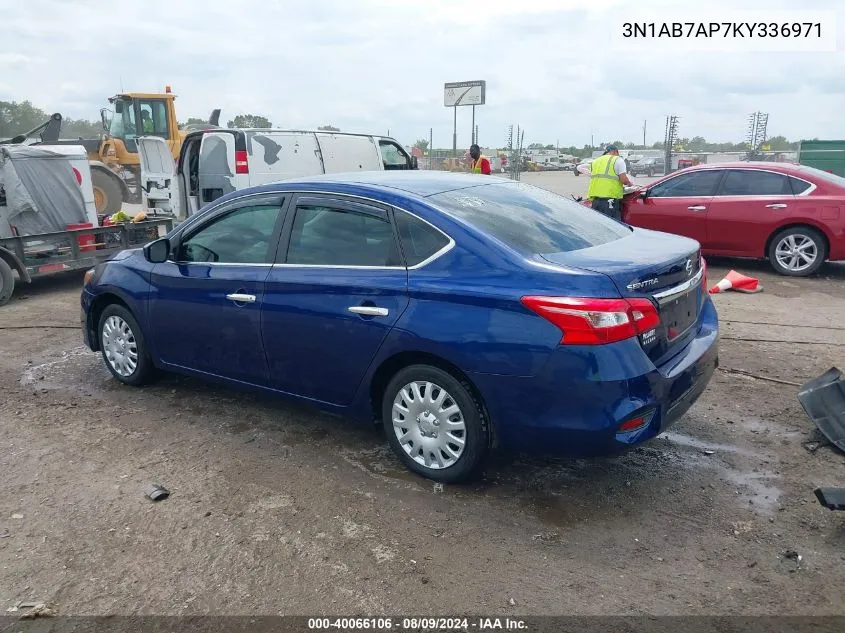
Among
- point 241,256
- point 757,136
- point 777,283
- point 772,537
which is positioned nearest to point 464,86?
point 757,136

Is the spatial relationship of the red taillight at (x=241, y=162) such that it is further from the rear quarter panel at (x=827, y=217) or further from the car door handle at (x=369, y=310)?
the car door handle at (x=369, y=310)

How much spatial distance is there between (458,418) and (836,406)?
7.96 feet

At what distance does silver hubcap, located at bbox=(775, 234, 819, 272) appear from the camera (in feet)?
29.2

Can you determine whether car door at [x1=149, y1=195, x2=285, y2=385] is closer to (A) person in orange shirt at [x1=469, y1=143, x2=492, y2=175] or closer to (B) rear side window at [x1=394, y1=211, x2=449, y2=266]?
(B) rear side window at [x1=394, y1=211, x2=449, y2=266]

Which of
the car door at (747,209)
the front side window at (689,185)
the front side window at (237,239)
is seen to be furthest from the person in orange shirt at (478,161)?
the front side window at (237,239)

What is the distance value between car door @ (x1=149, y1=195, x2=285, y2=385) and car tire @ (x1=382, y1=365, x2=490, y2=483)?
39.6 inches

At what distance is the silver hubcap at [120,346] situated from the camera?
5258mm

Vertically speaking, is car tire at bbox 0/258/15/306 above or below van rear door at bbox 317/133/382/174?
below

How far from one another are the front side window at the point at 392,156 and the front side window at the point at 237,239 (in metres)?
8.95

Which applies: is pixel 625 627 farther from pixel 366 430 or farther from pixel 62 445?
pixel 62 445

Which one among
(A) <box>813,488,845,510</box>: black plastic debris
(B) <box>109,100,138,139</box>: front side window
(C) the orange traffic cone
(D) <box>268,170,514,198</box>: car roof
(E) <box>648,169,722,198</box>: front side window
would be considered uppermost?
(B) <box>109,100,138,139</box>: front side window

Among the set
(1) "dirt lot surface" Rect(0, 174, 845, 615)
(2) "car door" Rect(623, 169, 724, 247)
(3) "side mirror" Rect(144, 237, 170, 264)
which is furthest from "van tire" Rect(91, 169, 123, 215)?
(2) "car door" Rect(623, 169, 724, 247)

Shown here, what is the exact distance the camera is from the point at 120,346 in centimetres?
531

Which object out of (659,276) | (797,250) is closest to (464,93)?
(797,250)
